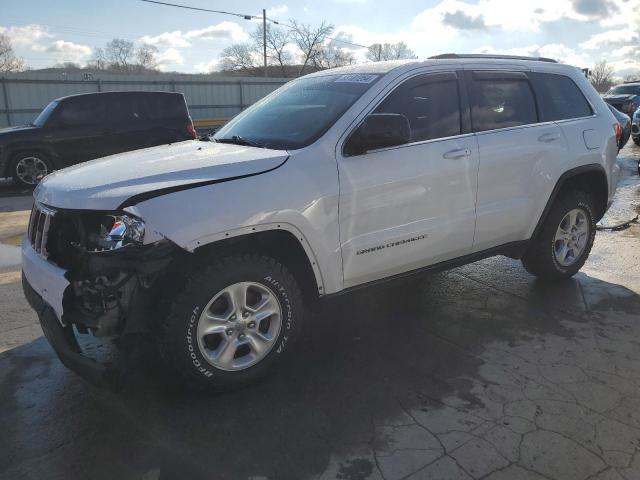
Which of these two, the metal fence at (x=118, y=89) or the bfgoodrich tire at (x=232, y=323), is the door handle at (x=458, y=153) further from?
the metal fence at (x=118, y=89)

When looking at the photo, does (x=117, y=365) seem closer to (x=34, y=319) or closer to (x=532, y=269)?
(x=34, y=319)

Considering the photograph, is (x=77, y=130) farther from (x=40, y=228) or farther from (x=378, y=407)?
(x=378, y=407)

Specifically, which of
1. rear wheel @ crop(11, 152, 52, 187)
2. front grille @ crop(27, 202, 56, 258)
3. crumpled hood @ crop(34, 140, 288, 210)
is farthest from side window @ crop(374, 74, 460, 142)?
rear wheel @ crop(11, 152, 52, 187)

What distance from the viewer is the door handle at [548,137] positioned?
4.41 m

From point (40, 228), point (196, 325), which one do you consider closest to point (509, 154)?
point (196, 325)

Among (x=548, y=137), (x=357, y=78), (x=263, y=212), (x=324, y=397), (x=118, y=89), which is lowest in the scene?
(x=324, y=397)

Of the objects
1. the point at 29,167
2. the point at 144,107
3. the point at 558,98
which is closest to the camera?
the point at 558,98

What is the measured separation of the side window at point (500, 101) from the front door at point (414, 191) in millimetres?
188

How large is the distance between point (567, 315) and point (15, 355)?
410 centimetres

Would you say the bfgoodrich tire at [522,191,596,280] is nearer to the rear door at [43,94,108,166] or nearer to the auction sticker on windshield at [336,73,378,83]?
the auction sticker on windshield at [336,73,378,83]

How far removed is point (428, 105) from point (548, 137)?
1221mm

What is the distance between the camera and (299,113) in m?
3.86

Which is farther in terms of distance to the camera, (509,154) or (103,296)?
(509,154)

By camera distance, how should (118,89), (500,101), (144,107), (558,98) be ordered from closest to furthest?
(500,101) → (558,98) → (144,107) → (118,89)
